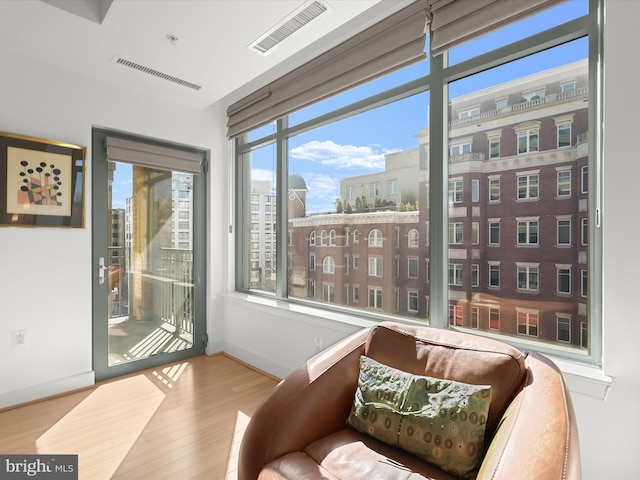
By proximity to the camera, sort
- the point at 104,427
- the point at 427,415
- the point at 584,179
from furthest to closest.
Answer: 1. the point at 104,427
2. the point at 584,179
3. the point at 427,415

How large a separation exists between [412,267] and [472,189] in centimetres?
63

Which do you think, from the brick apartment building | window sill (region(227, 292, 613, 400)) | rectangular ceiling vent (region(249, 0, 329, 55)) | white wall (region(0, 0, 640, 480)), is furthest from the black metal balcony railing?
rectangular ceiling vent (region(249, 0, 329, 55))

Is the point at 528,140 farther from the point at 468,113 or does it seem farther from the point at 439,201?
the point at 439,201

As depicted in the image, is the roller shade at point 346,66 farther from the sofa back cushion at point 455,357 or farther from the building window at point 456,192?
the sofa back cushion at point 455,357

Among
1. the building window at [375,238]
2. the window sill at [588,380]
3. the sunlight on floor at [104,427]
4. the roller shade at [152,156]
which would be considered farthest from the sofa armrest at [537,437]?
the roller shade at [152,156]

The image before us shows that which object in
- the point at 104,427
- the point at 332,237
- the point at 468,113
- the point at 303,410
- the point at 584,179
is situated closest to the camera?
the point at 303,410

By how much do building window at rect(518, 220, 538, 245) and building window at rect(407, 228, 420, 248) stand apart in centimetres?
60

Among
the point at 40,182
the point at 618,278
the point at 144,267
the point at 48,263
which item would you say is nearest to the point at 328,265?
the point at 144,267

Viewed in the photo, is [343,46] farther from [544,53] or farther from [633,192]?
[633,192]

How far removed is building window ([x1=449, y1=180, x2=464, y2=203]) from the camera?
2.10 m

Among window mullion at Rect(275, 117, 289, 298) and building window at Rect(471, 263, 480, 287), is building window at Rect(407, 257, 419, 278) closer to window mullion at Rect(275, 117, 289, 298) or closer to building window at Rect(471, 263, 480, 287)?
building window at Rect(471, 263, 480, 287)

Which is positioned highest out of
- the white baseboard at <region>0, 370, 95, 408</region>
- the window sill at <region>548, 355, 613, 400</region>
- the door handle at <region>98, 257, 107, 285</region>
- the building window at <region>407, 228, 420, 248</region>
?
the building window at <region>407, 228, 420, 248</region>

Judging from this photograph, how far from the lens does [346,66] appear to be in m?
2.54

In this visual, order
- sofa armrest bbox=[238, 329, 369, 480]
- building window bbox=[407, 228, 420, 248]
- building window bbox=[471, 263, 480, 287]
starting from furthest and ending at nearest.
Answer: building window bbox=[407, 228, 420, 248] → building window bbox=[471, 263, 480, 287] → sofa armrest bbox=[238, 329, 369, 480]
